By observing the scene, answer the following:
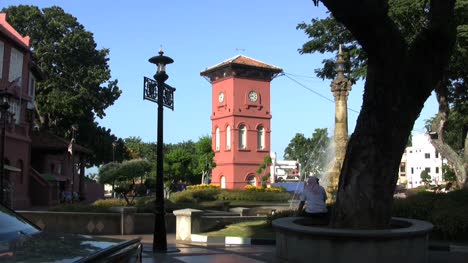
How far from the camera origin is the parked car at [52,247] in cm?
280

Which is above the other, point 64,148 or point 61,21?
point 61,21

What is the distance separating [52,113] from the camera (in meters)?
47.8

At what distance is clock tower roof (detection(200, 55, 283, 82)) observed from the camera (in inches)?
2276

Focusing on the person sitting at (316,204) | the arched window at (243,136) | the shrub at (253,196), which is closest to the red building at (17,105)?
the shrub at (253,196)

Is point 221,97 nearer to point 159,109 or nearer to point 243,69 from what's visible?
point 243,69

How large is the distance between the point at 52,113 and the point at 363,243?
44.3 metres

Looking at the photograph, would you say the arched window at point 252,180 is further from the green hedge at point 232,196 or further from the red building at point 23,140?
the green hedge at point 232,196

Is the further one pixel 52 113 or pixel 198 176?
pixel 198 176

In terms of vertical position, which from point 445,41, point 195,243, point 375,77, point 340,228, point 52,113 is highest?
point 52,113

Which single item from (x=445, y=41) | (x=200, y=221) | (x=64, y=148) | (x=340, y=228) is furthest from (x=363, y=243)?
(x=64, y=148)

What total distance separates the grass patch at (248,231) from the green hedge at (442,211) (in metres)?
3.97

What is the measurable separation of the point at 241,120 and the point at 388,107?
49485 mm

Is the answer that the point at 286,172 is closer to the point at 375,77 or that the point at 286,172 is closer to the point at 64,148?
the point at 64,148

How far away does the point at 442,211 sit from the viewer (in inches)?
572
